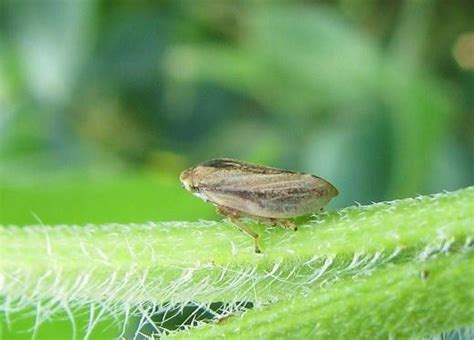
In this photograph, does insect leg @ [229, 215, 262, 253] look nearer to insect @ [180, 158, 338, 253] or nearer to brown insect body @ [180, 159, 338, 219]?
insect @ [180, 158, 338, 253]

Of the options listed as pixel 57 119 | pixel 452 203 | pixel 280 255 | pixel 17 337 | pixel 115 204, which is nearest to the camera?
pixel 452 203

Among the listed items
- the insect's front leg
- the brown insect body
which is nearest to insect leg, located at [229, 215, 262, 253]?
the insect's front leg

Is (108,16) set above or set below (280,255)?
above

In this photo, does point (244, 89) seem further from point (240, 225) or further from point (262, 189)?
point (240, 225)

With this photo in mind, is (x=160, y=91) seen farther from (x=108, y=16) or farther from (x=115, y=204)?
(x=115, y=204)

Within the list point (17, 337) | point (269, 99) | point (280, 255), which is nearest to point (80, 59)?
point (269, 99)
